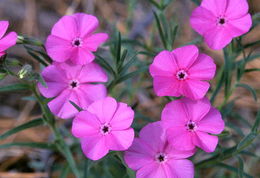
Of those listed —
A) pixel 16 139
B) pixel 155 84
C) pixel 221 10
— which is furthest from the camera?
pixel 16 139

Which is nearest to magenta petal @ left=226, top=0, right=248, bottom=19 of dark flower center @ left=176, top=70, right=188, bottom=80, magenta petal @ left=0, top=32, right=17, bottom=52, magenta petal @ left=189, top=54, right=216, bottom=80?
magenta petal @ left=189, top=54, right=216, bottom=80

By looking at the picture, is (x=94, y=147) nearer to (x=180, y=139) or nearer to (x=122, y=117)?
(x=122, y=117)

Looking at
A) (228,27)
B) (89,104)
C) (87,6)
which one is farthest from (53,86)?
(87,6)

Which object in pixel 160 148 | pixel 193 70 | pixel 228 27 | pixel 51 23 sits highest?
pixel 51 23

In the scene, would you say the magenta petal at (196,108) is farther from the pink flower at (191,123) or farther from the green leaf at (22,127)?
the green leaf at (22,127)

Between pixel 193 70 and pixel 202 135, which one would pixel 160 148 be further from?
pixel 193 70

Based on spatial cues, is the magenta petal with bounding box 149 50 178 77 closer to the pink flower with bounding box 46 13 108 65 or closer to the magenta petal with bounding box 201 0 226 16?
the pink flower with bounding box 46 13 108 65

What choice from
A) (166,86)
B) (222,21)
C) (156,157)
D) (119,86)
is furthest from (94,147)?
(119,86)

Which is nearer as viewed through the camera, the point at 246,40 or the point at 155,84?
the point at 155,84
